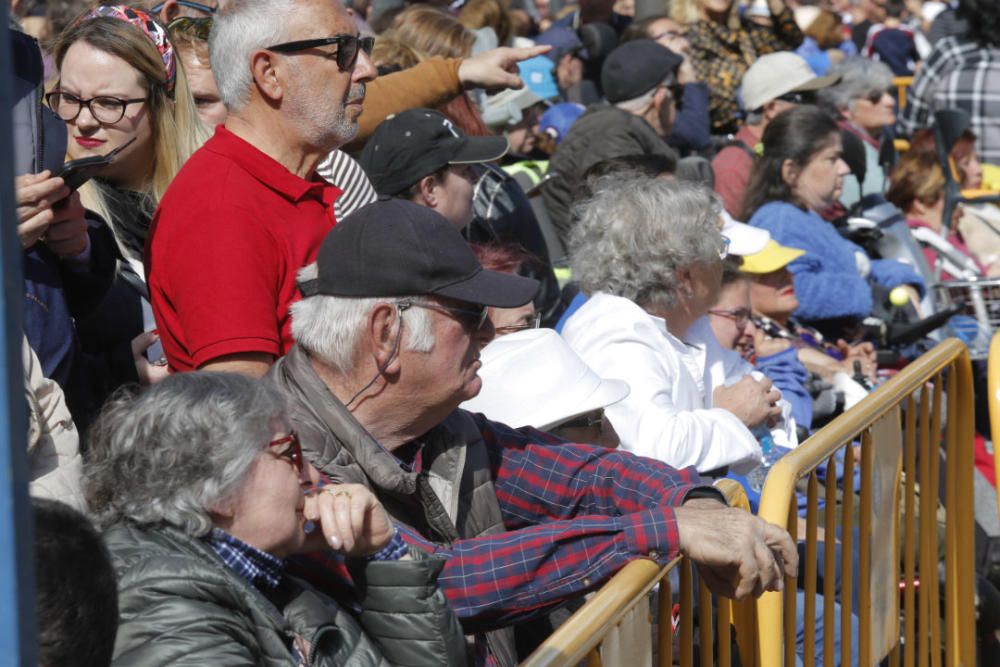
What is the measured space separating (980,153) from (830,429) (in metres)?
7.04

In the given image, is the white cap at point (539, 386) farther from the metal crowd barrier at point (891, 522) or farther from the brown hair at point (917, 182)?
the brown hair at point (917, 182)

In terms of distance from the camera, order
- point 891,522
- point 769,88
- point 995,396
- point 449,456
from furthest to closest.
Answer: point 769,88 → point 995,396 → point 891,522 → point 449,456

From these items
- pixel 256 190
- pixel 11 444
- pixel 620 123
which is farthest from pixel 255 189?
pixel 620 123

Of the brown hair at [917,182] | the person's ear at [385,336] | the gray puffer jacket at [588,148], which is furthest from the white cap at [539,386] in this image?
the brown hair at [917,182]

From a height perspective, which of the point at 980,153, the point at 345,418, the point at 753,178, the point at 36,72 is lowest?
the point at 980,153

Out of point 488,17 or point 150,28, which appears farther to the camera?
point 488,17

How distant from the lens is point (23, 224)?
9.04 ft

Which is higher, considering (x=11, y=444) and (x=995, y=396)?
(x=11, y=444)

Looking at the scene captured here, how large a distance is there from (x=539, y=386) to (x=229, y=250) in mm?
902

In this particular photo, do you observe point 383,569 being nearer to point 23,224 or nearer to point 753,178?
point 23,224

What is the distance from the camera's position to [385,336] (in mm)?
2770

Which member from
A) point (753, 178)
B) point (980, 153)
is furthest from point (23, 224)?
point (980, 153)

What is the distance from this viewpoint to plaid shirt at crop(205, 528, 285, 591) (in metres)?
2.16

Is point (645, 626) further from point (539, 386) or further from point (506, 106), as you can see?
point (506, 106)
